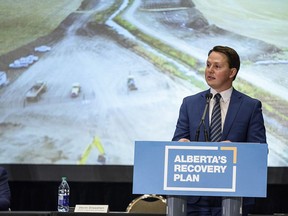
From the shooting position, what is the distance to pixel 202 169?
9.07 feet

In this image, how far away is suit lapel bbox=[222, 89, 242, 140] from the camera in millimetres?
3336

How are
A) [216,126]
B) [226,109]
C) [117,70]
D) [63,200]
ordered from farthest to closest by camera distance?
[117,70] → [63,200] → [226,109] → [216,126]

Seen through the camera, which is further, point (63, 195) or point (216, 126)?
point (63, 195)

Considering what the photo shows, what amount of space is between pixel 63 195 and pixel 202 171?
2735 millimetres

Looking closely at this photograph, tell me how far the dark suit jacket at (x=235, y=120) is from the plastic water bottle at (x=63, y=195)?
1.96 m

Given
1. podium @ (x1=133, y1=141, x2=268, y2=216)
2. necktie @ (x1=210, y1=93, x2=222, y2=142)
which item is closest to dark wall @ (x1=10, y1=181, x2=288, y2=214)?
necktie @ (x1=210, y1=93, x2=222, y2=142)

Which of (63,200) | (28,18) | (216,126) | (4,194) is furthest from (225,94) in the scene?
(28,18)

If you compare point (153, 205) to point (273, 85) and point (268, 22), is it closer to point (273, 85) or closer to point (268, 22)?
point (273, 85)

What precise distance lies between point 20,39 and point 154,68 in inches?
50.2

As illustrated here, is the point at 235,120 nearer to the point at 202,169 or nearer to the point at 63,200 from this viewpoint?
the point at 202,169

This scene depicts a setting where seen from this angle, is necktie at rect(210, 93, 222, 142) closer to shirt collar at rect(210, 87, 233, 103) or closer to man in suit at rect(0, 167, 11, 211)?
shirt collar at rect(210, 87, 233, 103)

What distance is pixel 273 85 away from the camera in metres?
5.56

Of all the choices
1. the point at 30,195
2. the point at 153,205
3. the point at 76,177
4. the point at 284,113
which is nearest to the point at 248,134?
the point at 153,205

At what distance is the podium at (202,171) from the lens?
274 centimetres
